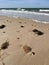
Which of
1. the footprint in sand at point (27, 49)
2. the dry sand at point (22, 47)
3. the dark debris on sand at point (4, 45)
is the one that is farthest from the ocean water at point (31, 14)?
the footprint in sand at point (27, 49)

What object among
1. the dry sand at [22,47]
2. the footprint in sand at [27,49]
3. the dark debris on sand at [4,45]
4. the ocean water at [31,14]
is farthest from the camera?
the ocean water at [31,14]

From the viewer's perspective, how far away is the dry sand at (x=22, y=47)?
5172 mm

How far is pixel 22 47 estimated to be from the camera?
5.91 metres

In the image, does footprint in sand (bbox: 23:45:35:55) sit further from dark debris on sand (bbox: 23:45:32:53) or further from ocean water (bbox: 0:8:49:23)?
ocean water (bbox: 0:8:49:23)

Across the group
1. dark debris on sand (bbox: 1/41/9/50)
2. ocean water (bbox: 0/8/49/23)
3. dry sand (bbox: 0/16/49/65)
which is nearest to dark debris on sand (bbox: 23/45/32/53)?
dry sand (bbox: 0/16/49/65)

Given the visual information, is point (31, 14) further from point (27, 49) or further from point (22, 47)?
point (27, 49)

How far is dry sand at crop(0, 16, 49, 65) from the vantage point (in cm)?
517

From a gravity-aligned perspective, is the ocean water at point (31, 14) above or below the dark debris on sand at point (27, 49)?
below

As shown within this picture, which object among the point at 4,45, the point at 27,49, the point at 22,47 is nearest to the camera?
the point at 27,49

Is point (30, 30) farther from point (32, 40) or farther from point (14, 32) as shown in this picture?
point (32, 40)

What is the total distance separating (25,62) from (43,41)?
1.39 meters

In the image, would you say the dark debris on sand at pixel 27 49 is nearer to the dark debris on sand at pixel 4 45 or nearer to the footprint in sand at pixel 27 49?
the footprint in sand at pixel 27 49

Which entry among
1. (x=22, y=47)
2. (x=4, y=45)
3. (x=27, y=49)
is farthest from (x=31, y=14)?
(x=27, y=49)

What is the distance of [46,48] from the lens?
18.6 feet
